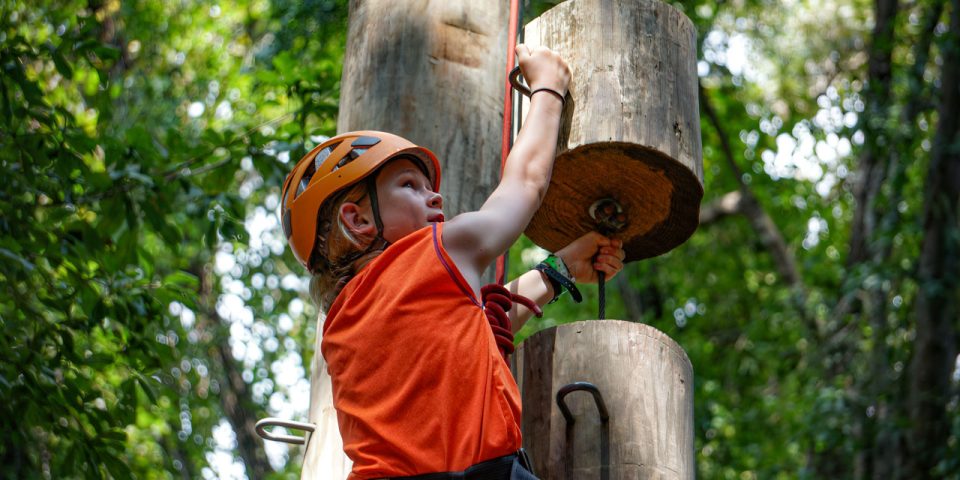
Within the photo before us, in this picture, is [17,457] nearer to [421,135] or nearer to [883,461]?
[421,135]

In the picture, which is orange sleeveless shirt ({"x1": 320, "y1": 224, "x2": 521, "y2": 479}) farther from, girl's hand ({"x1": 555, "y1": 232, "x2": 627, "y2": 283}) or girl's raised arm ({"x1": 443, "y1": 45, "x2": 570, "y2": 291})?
girl's hand ({"x1": 555, "y1": 232, "x2": 627, "y2": 283})

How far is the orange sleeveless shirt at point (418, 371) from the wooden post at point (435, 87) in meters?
0.46

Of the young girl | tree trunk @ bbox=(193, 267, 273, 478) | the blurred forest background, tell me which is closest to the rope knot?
the young girl

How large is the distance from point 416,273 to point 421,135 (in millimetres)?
648

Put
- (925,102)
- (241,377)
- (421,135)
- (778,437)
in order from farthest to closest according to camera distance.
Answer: (241,377), (778,437), (925,102), (421,135)

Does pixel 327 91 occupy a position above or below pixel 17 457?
above

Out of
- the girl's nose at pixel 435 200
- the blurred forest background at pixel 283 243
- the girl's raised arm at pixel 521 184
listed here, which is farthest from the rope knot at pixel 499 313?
the blurred forest background at pixel 283 243

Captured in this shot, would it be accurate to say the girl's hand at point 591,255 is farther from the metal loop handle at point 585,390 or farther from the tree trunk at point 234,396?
the tree trunk at point 234,396

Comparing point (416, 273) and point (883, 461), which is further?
point (883, 461)

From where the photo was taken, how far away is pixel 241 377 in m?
11.5

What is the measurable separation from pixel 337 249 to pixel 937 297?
19.8 ft

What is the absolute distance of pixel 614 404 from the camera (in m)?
2.49

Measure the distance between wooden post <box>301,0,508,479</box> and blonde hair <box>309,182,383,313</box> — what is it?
0.33 metres

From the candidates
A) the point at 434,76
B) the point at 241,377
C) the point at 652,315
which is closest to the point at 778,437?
the point at 652,315
